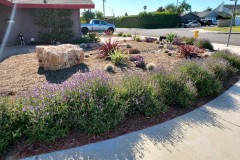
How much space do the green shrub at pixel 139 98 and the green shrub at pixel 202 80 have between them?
4.13 ft

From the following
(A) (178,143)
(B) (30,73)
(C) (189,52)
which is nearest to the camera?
(A) (178,143)

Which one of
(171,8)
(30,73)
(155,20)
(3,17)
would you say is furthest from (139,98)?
(171,8)

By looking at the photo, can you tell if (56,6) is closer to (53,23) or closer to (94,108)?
(53,23)

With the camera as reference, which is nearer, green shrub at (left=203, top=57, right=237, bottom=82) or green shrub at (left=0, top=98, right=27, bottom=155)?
green shrub at (left=0, top=98, right=27, bottom=155)

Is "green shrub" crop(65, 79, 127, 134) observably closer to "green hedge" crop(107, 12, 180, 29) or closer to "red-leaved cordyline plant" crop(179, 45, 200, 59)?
"red-leaved cordyline plant" crop(179, 45, 200, 59)

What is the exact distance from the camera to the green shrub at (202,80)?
17.6ft

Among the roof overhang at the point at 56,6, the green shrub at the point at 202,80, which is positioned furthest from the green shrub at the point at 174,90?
the roof overhang at the point at 56,6

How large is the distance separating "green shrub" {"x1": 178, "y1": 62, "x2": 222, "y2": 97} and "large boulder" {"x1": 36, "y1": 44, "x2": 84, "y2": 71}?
3.96 metres

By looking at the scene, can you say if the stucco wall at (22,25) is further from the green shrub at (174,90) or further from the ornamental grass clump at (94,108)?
the ornamental grass clump at (94,108)

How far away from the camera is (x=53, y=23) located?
1598 centimetres

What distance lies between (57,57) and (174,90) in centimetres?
418

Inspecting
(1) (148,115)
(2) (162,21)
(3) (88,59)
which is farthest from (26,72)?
(2) (162,21)

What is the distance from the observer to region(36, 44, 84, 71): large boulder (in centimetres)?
724

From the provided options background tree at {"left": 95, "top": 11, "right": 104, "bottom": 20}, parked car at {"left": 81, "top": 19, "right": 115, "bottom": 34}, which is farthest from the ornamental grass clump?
background tree at {"left": 95, "top": 11, "right": 104, "bottom": 20}
